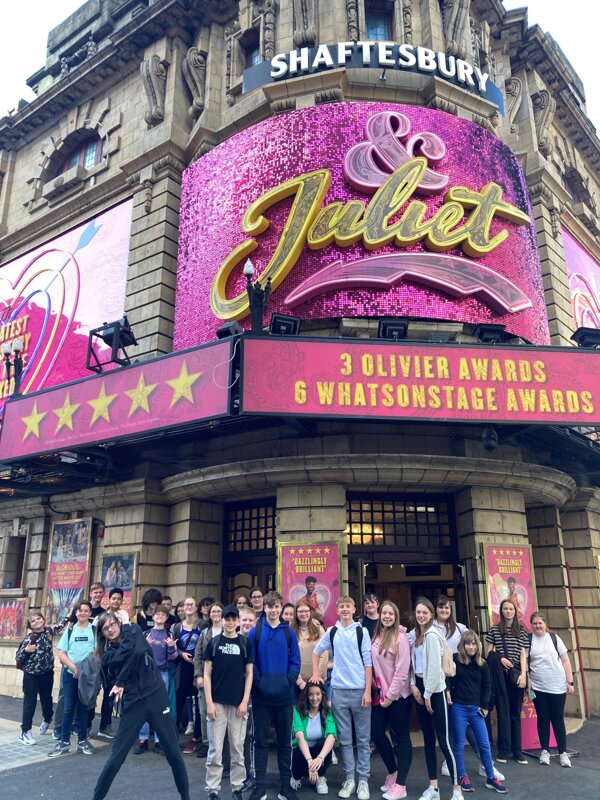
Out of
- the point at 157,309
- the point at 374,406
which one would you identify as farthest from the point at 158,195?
the point at 374,406

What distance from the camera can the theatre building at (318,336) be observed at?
11242 millimetres

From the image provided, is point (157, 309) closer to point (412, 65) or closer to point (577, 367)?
point (412, 65)

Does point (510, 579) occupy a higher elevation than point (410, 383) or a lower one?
lower

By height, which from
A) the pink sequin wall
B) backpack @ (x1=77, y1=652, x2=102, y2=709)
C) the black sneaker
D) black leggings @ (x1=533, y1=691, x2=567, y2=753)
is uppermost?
the pink sequin wall

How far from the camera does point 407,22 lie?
55.2 feet

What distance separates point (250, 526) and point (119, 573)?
10.8 feet

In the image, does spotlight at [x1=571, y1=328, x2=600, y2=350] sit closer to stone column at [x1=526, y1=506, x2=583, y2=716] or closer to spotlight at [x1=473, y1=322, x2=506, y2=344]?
spotlight at [x1=473, y1=322, x2=506, y2=344]

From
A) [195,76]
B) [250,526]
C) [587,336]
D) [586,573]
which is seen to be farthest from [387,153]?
[586,573]

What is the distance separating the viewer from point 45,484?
52.0 feet

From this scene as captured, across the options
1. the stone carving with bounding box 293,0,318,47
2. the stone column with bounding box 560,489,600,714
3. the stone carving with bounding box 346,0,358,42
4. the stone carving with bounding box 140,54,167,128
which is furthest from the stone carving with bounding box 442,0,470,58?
the stone column with bounding box 560,489,600,714

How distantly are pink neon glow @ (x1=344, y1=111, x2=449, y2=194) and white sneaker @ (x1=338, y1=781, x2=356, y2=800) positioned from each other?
11.5 metres

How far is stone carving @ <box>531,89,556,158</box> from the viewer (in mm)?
19047

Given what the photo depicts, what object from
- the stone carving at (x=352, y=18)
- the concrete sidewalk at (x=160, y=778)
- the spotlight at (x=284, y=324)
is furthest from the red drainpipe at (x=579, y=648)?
the stone carving at (x=352, y=18)

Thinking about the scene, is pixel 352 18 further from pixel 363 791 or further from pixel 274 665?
pixel 363 791
